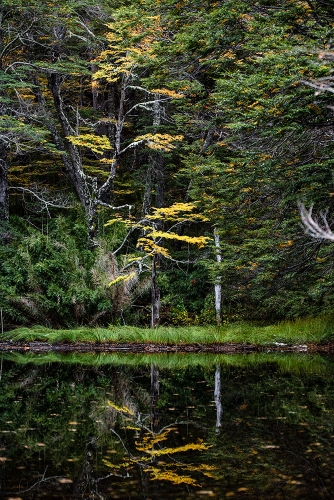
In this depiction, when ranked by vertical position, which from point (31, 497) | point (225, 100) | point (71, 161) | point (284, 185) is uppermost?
point (71, 161)

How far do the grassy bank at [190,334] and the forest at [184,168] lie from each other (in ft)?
1.94

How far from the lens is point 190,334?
1417 cm

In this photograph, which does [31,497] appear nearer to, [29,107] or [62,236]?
[62,236]

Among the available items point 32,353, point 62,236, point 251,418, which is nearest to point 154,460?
point 251,418

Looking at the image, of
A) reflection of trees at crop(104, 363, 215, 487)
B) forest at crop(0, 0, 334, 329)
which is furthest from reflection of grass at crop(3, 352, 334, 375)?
reflection of trees at crop(104, 363, 215, 487)

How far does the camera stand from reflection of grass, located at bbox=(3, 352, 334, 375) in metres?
11.3

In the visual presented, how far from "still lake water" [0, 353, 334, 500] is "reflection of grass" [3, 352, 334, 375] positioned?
0.71 m

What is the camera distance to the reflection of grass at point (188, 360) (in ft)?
37.1

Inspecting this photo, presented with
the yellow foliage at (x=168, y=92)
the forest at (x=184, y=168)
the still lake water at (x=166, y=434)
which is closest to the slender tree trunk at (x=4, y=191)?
the forest at (x=184, y=168)

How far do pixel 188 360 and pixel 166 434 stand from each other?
6.57 meters

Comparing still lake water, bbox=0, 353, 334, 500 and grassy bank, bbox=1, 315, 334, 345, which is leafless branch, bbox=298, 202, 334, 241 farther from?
grassy bank, bbox=1, 315, 334, 345

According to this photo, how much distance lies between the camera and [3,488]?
4113 mm

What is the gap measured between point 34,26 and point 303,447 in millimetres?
15395

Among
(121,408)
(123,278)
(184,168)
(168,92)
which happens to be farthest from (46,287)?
(121,408)
